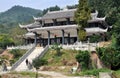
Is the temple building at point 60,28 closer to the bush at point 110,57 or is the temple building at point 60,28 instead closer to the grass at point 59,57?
the grass at point 59,57

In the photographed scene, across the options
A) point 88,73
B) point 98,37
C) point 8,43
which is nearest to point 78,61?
point 88,73

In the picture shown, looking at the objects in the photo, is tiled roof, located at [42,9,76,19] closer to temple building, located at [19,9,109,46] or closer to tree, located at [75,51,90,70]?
temple building, located at [19,9,109,46]

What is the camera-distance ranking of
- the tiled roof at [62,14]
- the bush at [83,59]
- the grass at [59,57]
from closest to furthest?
1. the bush at [83,59]
2. the grass at [59,57]
3. the tiled roof at [62,14]

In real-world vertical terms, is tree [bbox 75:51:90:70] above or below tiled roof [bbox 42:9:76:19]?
below

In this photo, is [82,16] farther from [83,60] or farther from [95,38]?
[83,60]

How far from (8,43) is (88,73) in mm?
32061

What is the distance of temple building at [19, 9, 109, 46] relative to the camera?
167ft

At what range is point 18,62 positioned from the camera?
43.4 m

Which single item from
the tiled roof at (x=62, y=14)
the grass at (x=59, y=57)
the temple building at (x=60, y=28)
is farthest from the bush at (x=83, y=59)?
the tiled roof at (x=62, y=14)

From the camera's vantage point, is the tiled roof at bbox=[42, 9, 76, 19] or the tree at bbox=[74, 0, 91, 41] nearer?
the tree at bbox=[74, 0, 91, 41]

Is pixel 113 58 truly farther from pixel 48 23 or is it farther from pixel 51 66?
pixel 48 23

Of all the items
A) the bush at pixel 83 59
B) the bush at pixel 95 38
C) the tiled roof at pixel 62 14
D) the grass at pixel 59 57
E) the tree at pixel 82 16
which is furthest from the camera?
the tiled roof at pixel 62 14

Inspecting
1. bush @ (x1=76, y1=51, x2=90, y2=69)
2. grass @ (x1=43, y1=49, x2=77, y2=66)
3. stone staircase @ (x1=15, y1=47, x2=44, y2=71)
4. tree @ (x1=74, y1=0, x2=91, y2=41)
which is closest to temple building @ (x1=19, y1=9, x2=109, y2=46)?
tree @ (x1=74, y1=0, x2=91, y2=41)

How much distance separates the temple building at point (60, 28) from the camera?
5097 cm
